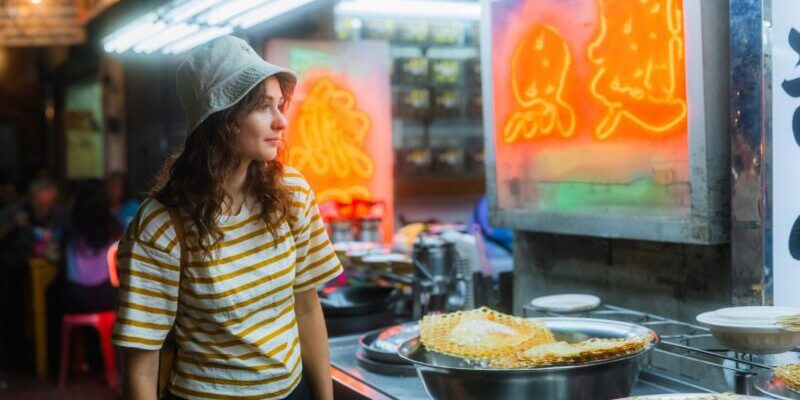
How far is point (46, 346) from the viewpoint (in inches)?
300

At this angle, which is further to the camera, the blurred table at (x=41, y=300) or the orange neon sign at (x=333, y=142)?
the blurred table at (x=41, y=300)

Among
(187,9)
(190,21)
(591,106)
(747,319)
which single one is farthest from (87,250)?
(747,319)

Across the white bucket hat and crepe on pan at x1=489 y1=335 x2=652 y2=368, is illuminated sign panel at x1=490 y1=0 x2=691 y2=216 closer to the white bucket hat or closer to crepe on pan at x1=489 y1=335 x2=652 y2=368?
crepe on pan at x1=489 y1=335 x2=652 y2=368

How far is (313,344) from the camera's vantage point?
7.41 feet

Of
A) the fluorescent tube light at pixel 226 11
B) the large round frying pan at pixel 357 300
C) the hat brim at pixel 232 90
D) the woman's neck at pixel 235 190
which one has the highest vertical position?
the fluorescent tube light at pixel 226 11

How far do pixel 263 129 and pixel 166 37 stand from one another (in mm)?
5720

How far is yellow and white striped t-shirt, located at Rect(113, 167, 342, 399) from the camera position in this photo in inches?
75.5

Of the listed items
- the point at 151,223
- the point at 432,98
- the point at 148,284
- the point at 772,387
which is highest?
the point at 432,98

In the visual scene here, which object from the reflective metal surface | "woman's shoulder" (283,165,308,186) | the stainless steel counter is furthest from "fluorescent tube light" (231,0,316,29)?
Result: the reflective metal surface

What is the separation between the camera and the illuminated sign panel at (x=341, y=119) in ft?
22.0

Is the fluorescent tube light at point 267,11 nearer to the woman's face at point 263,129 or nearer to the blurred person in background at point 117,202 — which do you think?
the blurred person in background at point 117,202

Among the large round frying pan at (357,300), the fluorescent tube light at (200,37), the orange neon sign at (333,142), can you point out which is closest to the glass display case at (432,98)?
the orange neon sign at (333,142)

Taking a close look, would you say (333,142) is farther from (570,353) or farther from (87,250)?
(570,353)

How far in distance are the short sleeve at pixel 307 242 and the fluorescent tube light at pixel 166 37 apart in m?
4.54
